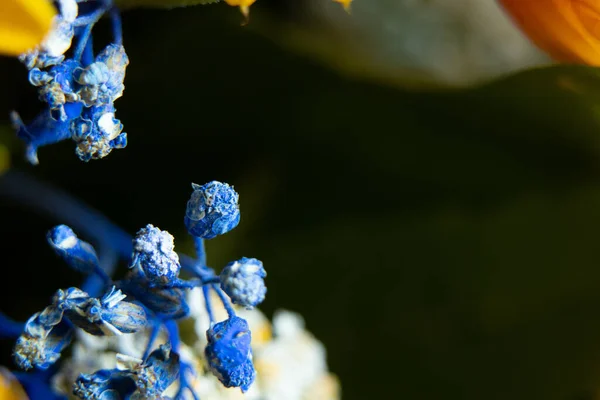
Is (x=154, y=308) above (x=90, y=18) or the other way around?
the other way around

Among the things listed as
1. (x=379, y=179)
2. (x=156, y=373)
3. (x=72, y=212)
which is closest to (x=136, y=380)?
(x=156, y=373)

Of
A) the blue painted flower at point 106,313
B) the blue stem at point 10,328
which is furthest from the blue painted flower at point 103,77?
the blue stem at point 10,328

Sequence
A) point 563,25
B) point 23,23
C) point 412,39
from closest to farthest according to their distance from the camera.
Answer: point 23,23, point 563,25, point 412,39

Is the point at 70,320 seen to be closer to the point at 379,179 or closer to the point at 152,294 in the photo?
the point at 152,294

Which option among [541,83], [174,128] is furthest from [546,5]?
[174,128]

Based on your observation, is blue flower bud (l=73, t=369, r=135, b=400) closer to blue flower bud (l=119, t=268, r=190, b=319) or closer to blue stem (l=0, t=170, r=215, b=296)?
blue flower bud (l=119, t=268, r=190, b=319)

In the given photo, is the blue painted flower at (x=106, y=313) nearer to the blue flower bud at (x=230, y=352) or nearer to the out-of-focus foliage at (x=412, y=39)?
the blue flower bud at (x=230, y=352)

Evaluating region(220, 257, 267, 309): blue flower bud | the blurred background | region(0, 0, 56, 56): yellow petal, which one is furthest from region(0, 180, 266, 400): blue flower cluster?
the blurred background
